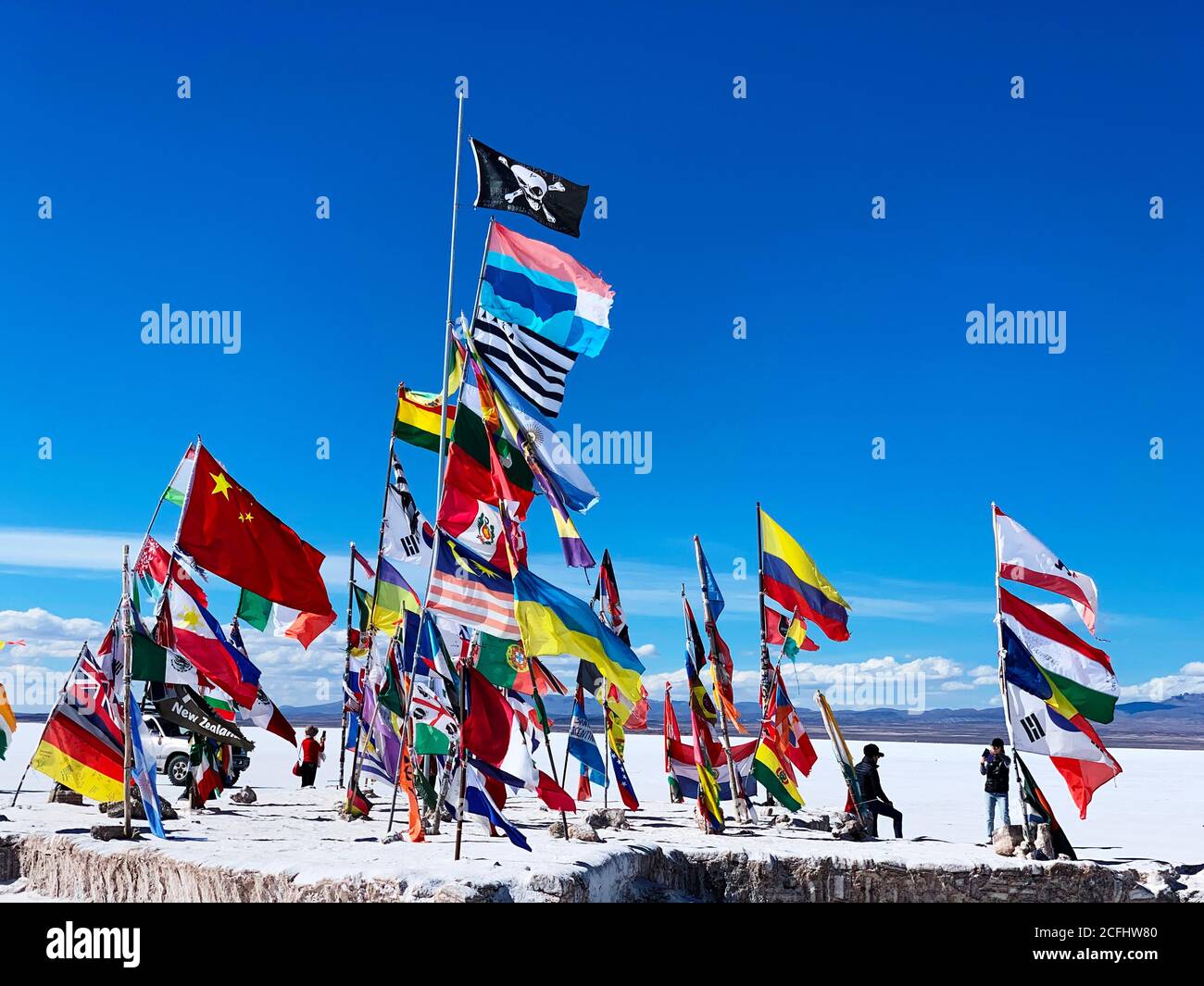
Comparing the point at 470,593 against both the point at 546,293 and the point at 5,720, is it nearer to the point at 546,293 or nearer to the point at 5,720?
the point at 546,293

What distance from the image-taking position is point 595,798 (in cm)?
2748

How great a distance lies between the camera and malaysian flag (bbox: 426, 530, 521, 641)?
13.3 meters

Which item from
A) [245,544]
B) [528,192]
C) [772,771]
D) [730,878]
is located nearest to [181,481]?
[245,544]

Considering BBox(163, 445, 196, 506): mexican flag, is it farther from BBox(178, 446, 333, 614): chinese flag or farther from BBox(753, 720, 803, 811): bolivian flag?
BBox(753, 720, 803, 811): bolivian flag

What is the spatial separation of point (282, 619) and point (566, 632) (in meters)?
9.54

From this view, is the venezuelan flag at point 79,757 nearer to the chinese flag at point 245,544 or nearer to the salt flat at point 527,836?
the salt flat at point 527,836

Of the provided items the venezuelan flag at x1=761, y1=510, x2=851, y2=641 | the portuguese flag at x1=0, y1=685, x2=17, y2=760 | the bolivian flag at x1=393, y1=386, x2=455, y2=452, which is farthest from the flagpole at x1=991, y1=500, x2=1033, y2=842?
the portuguese flag at x1=0, y1=685, x2=17, y2=760

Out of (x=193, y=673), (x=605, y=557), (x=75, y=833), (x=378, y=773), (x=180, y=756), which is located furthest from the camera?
(x=180, y=756)

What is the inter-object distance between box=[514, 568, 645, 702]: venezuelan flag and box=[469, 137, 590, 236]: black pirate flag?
499cm

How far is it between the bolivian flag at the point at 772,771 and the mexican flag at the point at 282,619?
7.52 m

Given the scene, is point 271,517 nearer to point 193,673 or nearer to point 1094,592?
point 193,673

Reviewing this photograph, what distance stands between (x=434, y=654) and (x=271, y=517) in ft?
11.1

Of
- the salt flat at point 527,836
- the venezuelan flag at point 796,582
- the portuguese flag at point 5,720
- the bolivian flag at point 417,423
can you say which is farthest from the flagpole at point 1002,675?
the portuguese flag at point 5,720

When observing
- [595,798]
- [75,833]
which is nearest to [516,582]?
[75,833]
